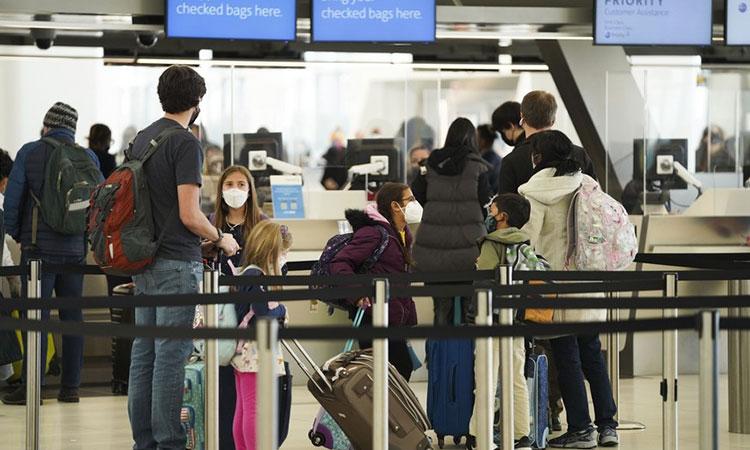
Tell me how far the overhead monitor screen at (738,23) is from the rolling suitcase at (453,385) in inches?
206

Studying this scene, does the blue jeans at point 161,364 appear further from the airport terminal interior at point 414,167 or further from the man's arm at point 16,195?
the man's arm at point 16,195

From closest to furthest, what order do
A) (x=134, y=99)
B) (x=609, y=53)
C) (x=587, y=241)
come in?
1. (x=587, y=241)
2. (x=609, y=53)
3. (x=134, y=99)

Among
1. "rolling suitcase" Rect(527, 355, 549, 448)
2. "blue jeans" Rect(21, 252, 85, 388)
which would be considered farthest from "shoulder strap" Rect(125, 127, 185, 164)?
"blue jeans" Rect(21, 252, 85, 388)

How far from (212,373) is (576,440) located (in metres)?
2.29

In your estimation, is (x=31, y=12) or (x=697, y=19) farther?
(x=697, y=19)

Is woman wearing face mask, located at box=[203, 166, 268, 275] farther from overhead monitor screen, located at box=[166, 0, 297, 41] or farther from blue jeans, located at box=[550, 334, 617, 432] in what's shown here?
overhead monitor screen, located at box=[166, 0, 297, 41]

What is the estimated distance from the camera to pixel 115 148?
58.8 feet

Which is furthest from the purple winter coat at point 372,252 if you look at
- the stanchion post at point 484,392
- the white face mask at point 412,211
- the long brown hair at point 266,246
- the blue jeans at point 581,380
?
the stanchion post at point 484,392

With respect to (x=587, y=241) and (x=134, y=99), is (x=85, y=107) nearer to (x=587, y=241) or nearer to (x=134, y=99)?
(x=134, y=99)

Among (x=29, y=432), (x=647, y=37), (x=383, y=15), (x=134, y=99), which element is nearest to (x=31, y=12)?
(x=383, y=15)

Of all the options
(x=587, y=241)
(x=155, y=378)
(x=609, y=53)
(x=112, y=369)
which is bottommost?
(x=112, y=369)

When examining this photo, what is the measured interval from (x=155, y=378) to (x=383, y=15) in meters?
5.83

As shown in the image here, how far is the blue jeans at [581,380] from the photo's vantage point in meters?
6.68

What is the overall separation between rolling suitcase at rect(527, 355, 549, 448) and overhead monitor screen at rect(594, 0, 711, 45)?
4903 mm
